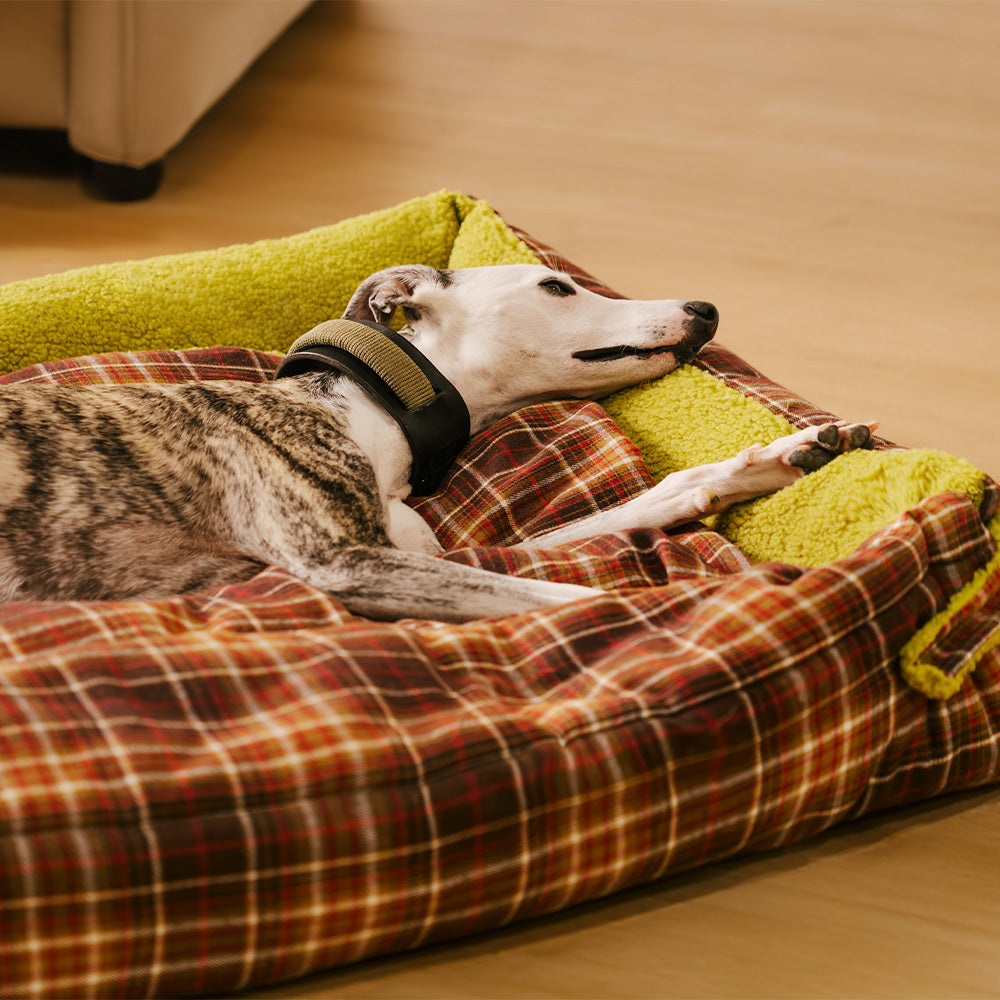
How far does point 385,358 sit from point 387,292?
252mm

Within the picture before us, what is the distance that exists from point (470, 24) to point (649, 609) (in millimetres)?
4469

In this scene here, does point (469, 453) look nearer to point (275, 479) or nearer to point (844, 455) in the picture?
→ point (275, 479)

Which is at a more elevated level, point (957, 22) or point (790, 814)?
point (957, 22)

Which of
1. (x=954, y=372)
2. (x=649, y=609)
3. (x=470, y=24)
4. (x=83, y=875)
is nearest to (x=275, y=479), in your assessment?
(x=649, y=609)

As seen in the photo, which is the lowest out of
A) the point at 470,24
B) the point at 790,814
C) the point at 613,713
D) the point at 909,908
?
the point at 909,908

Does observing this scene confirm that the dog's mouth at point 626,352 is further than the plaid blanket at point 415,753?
Yes

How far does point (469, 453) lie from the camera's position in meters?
2.26

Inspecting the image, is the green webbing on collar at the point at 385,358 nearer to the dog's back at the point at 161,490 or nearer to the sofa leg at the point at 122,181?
the dog's back at the point at 161,490

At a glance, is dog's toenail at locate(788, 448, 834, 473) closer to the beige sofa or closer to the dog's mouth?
the dog's mouth

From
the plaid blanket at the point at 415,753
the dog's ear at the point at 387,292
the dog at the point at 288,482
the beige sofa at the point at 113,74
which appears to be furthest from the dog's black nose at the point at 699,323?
the beige sofa at the point at 113,74

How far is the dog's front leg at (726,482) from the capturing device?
2025mm

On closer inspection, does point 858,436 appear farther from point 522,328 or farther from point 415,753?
point 415,753

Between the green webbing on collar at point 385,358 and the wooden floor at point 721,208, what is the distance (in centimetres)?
88

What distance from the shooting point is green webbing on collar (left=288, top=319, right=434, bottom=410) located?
6.60ft
